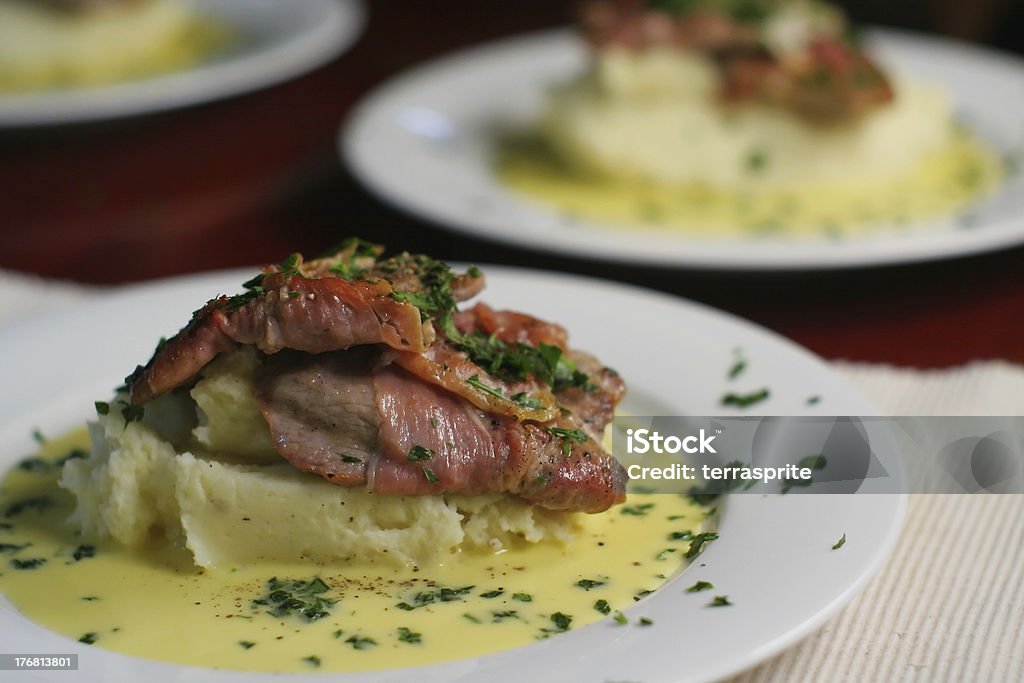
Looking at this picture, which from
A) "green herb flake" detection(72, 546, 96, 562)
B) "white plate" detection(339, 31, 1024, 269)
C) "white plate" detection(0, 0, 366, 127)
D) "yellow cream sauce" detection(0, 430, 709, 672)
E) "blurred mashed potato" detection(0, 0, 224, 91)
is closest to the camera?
"yellow cream sauce" detection(0, 430, 709, 672)

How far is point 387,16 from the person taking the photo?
1247cm

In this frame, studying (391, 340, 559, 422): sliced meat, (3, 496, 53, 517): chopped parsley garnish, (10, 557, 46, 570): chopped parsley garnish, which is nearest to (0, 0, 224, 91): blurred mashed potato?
(3, 496, 53, 517): chopped parsley garnish

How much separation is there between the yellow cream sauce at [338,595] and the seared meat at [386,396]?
19 centimetres

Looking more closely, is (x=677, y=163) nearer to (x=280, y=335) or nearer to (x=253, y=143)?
(x=253, y=143)

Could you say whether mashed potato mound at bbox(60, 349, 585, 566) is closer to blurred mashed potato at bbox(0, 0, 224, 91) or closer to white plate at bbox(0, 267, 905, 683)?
white plate at bbox(0, 267, 905, 683)

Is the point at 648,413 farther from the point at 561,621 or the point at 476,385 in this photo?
the point at 561,621

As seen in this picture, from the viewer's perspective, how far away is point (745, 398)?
443 cm

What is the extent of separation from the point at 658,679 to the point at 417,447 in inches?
41.4

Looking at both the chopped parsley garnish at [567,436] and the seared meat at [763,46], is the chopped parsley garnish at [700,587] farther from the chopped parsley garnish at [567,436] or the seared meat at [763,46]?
the seared meat at [763,46]

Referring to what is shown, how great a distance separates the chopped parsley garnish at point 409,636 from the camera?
3.29m

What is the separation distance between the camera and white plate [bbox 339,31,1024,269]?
239 inches

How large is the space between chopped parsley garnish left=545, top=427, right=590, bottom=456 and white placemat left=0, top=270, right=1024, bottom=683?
808mm

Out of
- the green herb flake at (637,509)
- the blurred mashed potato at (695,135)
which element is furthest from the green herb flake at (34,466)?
the blurred mashed potato at (695,135)

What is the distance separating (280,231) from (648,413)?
10.6 ft
